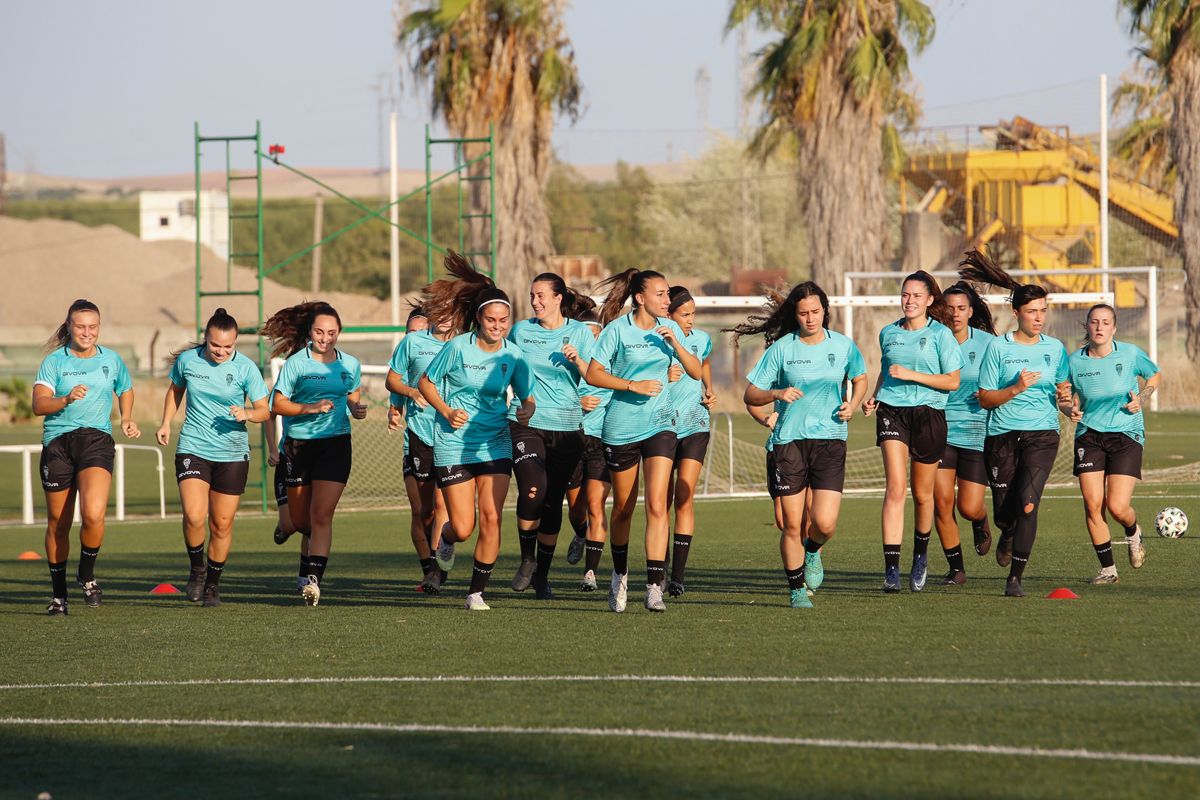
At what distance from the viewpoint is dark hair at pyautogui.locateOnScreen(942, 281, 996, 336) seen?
11633mm

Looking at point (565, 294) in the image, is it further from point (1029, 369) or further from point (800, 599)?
point (1029, 369)

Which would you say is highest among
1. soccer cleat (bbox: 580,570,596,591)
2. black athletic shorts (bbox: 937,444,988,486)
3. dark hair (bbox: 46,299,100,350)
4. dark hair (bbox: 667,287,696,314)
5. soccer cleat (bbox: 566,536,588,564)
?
dark hair (bbox: 667,287,696,314)

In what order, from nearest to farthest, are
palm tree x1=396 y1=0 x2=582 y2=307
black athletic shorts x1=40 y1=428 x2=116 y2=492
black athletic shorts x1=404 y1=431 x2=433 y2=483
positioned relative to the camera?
black athletic shorts x1=40 y1=428 x2=116 y2=492 → black athletic shorts x1=404 y1=431 x2=433 y2=483 → palm tree x1=396 y1=0 x2=582 y2=307

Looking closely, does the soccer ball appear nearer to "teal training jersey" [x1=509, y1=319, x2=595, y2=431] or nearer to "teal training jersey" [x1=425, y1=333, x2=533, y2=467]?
"teal training jersey" [x1=509, y1=319, x2=595, y2=431]

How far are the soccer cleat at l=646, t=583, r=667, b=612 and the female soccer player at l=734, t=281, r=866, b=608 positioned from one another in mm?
782

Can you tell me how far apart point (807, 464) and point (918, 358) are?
46.2 inches

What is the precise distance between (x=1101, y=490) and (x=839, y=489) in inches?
78.9

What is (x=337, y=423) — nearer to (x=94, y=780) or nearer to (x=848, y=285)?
(x=94, y=780)

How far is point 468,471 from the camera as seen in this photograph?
34.3ft

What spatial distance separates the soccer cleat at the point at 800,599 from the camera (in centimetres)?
1023

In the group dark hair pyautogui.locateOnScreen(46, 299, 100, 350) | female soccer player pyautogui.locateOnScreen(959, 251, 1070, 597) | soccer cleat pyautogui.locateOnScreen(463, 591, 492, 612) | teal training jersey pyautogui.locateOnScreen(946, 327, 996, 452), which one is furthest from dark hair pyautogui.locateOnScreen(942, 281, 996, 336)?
dark hair pyautogui.locateOnScreen(46, 299, 100, 350)

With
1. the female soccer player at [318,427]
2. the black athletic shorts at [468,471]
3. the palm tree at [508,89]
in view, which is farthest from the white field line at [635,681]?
the palm tree at [508,89]

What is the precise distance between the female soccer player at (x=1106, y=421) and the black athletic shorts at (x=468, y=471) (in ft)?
12.2

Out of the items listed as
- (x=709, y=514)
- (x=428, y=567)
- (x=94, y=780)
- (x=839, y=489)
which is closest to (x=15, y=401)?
(x=709, y=514)
